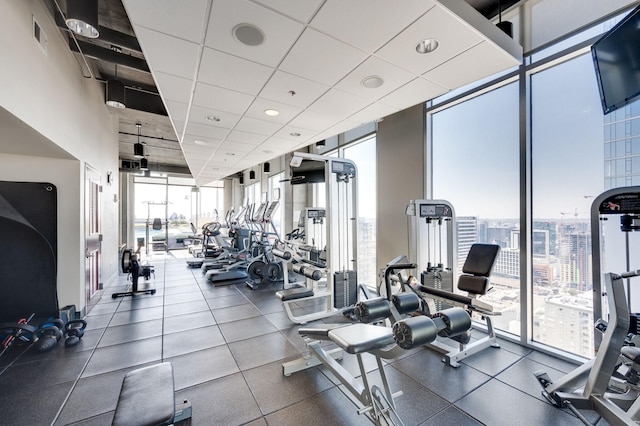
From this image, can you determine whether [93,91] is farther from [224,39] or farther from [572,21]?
[572,21]

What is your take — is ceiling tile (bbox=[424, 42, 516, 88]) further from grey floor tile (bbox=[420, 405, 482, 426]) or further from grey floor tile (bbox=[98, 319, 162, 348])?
grey floor tile (bbox=[98, 319, 162, 348])

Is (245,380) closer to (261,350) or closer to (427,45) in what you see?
(261,350)

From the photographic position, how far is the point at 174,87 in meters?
2.93

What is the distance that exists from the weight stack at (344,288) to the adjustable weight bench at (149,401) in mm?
2349

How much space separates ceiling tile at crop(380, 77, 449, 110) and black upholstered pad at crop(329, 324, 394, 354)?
2.52 metres

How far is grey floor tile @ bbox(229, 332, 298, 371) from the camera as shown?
269 cm

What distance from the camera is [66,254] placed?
12.0 ft

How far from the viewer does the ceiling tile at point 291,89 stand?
277cm

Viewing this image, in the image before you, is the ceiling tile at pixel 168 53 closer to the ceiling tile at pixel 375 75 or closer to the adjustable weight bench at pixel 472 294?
the ceiling tile at pixel 375 75

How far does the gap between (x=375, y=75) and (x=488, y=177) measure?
2.07 metres

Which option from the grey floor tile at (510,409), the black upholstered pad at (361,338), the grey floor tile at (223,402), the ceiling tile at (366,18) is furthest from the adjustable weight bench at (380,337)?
the ceiling tile at (366,18)

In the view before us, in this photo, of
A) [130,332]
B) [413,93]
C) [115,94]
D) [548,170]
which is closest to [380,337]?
[413,93]

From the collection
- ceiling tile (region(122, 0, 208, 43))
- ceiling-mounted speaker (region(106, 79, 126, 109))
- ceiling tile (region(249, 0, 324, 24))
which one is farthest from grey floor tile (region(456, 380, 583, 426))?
ceiling-mounted speaker (region(106, 79, 126, 109))

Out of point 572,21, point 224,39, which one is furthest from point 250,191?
point 572,21
